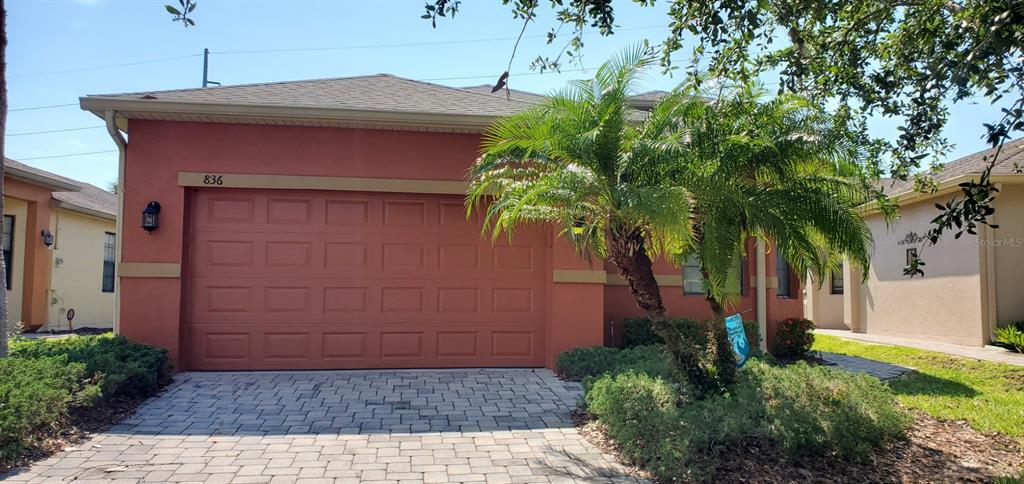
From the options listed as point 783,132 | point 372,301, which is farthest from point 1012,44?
point 372,301

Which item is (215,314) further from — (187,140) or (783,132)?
(783,132)

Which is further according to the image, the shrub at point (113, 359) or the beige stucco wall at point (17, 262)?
the beige stucco wall at point (17, 262)

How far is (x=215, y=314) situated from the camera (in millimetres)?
8594

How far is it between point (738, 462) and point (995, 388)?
6237 mm

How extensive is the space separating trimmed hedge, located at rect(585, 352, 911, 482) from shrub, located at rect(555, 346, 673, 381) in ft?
2.63

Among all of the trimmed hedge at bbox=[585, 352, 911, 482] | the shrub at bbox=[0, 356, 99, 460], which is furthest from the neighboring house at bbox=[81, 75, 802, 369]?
the trimmed hedge at bbox=[585, 352, 911, 482]

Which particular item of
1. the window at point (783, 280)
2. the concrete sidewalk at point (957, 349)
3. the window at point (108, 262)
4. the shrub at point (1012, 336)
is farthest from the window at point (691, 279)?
the window at point (108, 262)

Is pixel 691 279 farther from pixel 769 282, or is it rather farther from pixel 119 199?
pixel 119 199

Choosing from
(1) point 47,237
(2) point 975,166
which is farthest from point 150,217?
(2) point 975,166

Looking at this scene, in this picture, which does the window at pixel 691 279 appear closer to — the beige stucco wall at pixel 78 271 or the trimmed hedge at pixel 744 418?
the trimmed hedge at pixel 744 418

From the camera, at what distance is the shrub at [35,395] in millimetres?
4793

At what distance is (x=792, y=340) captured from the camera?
10375 mm

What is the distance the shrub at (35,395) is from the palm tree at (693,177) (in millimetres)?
4279

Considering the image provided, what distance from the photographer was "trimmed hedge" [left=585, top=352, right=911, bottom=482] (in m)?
4.69
